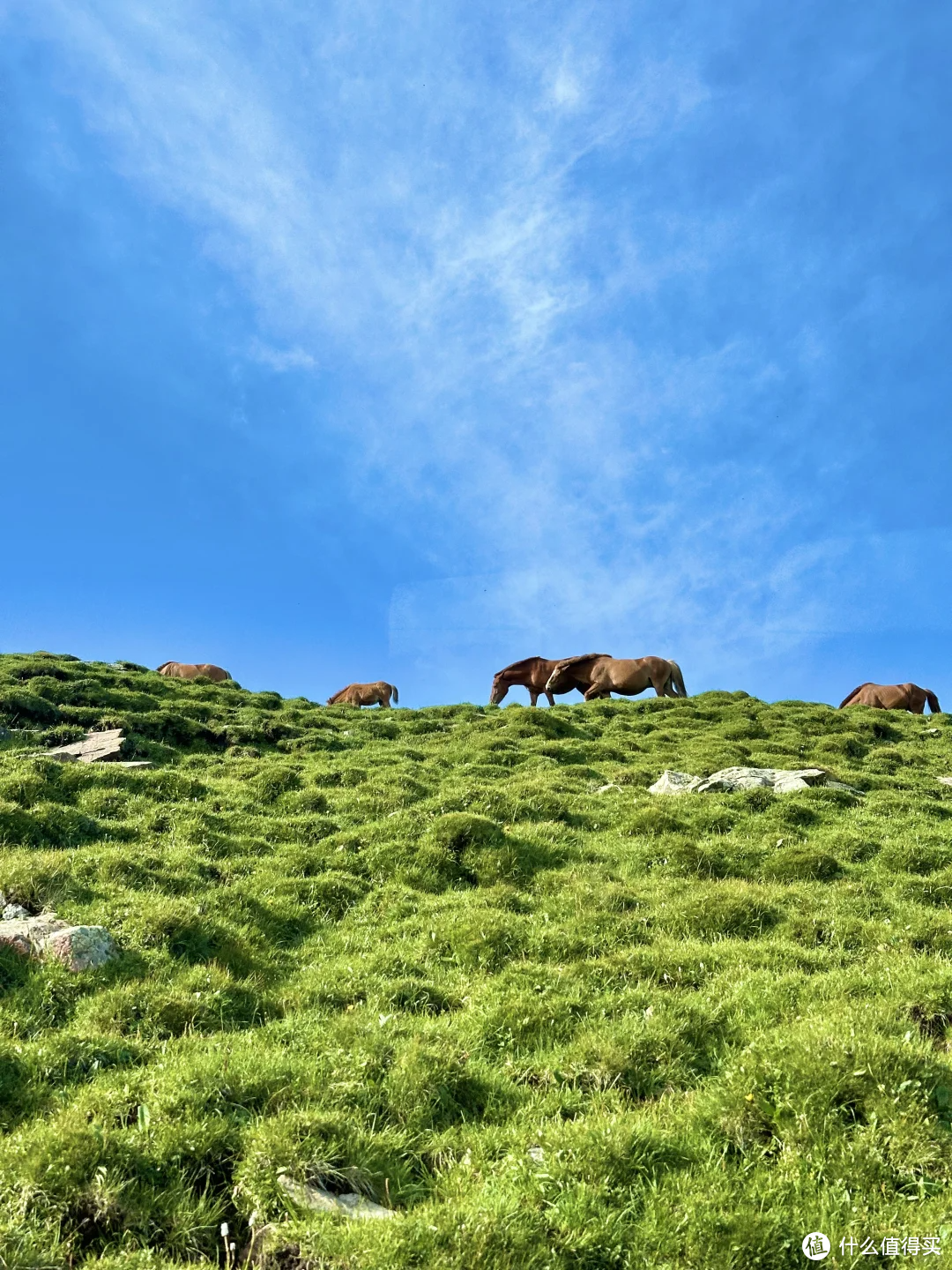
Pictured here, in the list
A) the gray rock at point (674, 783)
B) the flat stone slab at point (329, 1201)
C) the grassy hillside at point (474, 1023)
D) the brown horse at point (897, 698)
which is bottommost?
the flat stone slab at point (329, 1201)

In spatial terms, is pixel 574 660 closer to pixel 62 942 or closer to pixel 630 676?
pixel 630 676

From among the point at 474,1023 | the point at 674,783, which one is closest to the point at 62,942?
the point at 474,1023

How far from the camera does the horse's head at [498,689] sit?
39.3 metres

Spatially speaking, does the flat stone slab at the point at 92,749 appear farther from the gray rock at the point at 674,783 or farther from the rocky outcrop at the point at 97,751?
the gray rock at the point at 674,783

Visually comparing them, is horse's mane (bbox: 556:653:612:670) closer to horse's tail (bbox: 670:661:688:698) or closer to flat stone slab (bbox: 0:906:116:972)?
horse's tail (bbox: 670:661:688:698)

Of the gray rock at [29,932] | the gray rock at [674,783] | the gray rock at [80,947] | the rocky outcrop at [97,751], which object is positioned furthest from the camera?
the gray rock at [674,783]

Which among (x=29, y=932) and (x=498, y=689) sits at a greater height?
(x=498, y=689)

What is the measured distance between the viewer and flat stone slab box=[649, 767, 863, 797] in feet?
61.4

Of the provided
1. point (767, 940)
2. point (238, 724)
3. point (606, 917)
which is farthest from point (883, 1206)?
point (238, 724)

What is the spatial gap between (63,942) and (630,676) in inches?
1242

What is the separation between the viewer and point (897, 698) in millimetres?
37656

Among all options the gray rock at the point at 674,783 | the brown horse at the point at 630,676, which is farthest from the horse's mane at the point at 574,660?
the gray rock at the point at 674,783

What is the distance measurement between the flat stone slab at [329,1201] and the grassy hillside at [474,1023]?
9 centimetres

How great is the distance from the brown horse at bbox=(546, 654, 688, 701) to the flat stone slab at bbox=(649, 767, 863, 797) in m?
18.0
